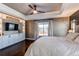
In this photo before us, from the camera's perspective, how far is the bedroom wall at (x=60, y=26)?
7367 millimetres

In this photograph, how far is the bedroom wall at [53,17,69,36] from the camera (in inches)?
290

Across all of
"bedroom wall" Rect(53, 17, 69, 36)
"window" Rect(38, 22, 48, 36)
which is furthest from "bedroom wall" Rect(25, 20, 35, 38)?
"bedroom wall" Rect(53, 17, 69, 36)

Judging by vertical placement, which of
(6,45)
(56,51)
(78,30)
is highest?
(78,30)

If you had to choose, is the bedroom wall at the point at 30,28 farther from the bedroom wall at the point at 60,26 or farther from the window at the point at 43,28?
the bedroom wall at the point at 60,26

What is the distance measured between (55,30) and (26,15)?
3018mm

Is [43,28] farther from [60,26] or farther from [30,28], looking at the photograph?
[60,26]

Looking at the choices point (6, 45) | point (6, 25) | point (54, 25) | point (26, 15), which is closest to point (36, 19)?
point (26, 15)

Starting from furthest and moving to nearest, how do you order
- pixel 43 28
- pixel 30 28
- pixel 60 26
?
pixel 30 28 → pixel 43 28 → pixel 60 26

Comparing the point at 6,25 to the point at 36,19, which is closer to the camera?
the point at 6,25

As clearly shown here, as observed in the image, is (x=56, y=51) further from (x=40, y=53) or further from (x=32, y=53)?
(x=32, y=53)

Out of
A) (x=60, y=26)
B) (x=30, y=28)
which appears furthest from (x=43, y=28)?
(x=60, y=26)

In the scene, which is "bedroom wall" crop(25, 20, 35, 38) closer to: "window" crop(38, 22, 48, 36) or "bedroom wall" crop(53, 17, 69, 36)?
"window" crop(38, 22, 48, 36)

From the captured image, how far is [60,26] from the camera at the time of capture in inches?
299

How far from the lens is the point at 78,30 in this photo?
472 cm
